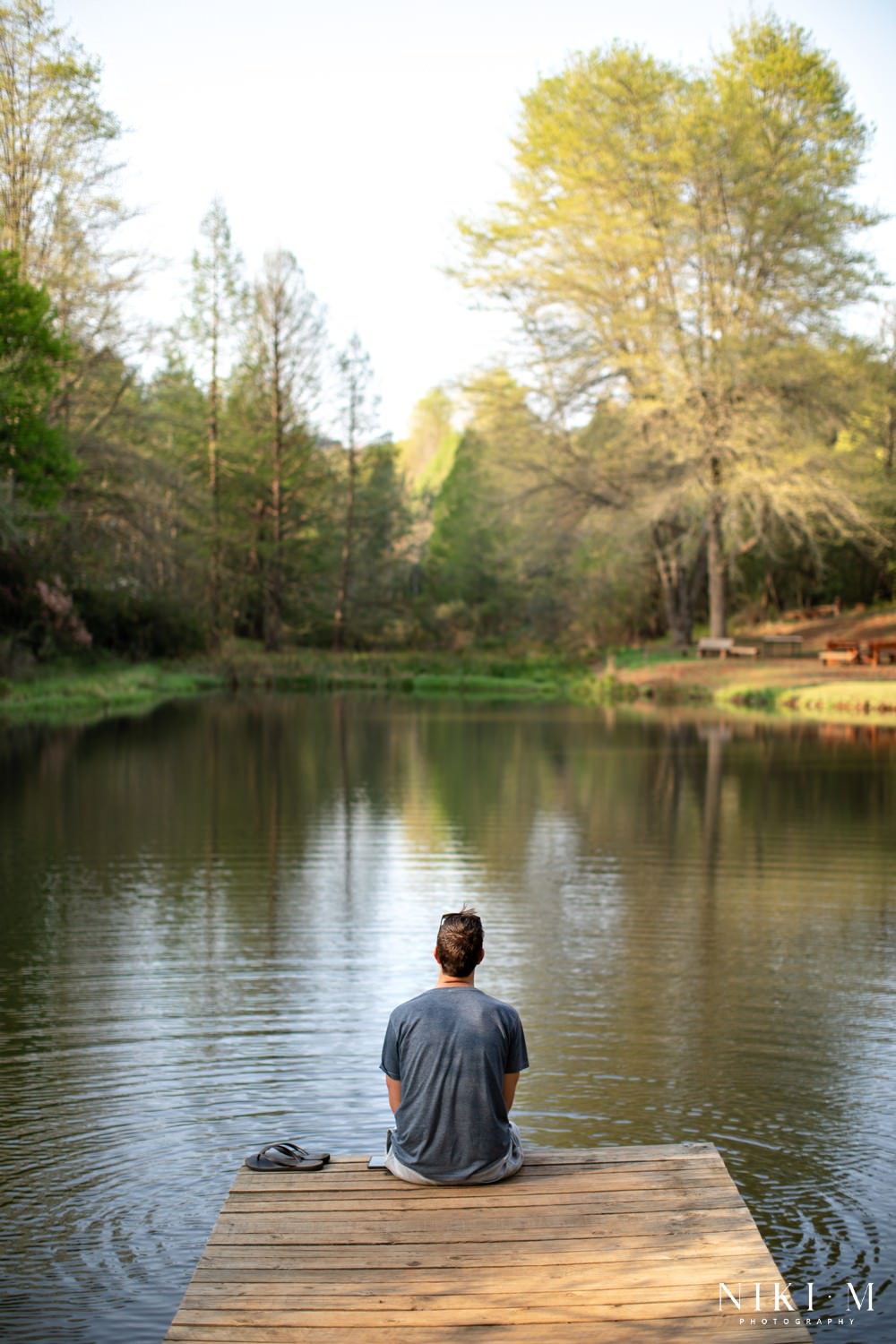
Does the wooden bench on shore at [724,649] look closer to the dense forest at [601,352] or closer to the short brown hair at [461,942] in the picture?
the dense forest at [601,352]

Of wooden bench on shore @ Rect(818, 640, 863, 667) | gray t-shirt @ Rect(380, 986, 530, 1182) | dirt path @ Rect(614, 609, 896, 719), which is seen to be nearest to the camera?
gray t-shirt @ Rect(380, 986, 530, 1182)

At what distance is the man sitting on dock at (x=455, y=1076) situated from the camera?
480 cm

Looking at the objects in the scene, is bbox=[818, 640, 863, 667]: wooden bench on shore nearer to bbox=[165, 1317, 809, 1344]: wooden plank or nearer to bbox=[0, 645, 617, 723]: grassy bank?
bbox=[0, 645, 617, 723]: grassy bank

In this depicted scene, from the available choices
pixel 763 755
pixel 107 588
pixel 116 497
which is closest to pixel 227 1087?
pixel 763 755

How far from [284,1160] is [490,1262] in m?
1.04

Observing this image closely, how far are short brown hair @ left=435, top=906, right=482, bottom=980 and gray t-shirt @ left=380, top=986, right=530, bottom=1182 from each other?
0.28ft

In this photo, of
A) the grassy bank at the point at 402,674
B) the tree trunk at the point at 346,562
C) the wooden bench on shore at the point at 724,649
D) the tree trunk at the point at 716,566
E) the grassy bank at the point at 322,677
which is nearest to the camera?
the grassy bank at the point at 322,677

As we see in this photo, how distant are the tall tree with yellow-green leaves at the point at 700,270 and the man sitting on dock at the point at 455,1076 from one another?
3431cm

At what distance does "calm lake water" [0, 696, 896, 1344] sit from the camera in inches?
239

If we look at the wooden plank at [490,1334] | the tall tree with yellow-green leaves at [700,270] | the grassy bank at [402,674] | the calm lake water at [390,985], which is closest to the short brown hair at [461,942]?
the wooden plank at [490,1334]

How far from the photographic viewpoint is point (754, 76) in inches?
1658

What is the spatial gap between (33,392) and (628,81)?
2009 centimetres

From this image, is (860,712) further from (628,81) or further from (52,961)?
(52,961)

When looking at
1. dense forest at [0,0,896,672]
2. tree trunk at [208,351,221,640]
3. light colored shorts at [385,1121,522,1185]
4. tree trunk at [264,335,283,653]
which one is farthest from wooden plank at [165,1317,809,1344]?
tree trunk at [264,335,283,653]
